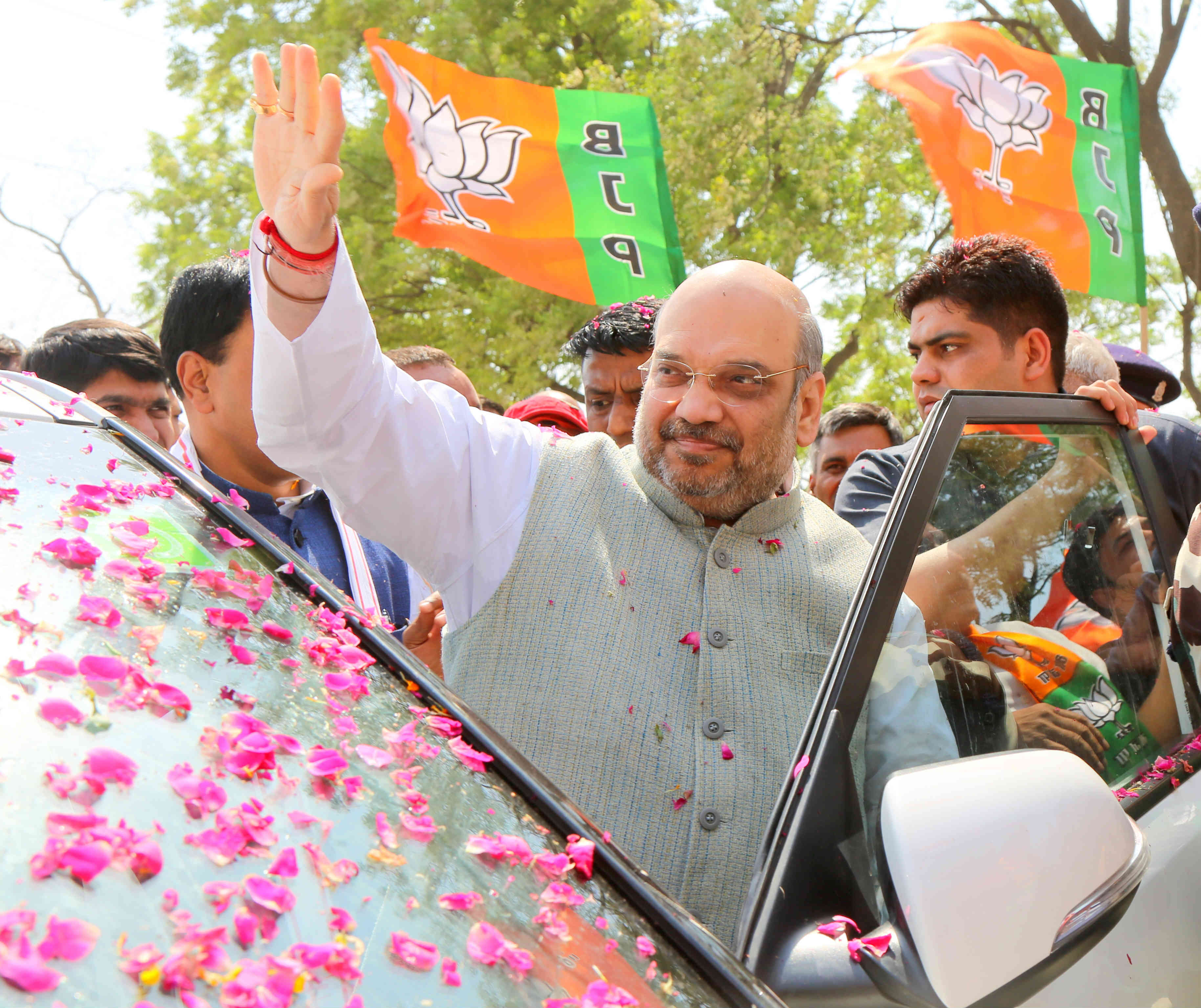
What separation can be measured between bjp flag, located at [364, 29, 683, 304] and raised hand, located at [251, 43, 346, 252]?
444cm

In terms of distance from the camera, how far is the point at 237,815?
924 millimetres

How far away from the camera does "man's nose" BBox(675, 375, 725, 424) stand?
7.47 ft

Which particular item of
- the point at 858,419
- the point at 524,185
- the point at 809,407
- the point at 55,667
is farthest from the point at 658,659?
the point at 524,185

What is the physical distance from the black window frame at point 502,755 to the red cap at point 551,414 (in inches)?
106

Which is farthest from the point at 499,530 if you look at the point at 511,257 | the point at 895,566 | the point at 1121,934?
the point at 511,257

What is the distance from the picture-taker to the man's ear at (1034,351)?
2746 mm

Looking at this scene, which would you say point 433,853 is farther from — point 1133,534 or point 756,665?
point 1133,534

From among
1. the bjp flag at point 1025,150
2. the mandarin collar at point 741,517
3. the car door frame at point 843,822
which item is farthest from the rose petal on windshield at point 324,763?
the bjp flag at point 1025,150

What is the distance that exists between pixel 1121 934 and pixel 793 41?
12309 mm

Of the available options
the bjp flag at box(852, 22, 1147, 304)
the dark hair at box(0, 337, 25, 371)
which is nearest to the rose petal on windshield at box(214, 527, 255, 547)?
the dark hair at box(0, 337, 25, 371)

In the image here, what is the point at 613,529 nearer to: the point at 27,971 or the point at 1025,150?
the point at 27,971

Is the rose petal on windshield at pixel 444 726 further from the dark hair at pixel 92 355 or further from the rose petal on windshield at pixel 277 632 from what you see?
the dark hair at pixel 92 355

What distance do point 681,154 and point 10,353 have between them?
26.8 ft

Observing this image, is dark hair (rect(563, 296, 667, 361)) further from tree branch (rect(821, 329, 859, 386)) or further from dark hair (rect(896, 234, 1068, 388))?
tree branch (rect(821, 329, 859, 386))
